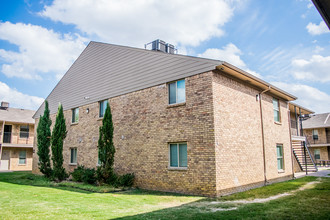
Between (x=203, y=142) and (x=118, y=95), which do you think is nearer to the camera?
(x=203, y=142)

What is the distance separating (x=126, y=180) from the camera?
12898 mm

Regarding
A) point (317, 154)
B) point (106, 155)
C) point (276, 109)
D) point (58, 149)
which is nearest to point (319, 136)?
point (317, 154)

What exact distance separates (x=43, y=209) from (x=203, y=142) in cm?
615

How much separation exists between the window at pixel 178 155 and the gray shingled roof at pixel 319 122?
3168 centimetres

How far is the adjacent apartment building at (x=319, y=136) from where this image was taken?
35281 millimetres

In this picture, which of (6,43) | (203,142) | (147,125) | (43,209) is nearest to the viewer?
(43,209)

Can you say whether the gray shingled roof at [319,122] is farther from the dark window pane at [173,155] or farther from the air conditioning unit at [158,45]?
the dark window pane at [173,155]

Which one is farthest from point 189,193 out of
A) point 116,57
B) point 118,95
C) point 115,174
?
point 116,57

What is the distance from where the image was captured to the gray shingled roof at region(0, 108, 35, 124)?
30444mm

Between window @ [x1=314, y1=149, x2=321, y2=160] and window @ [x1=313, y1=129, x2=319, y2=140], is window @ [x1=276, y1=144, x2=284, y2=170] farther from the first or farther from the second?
window @ [x1=314, y1=149, x2=321, y2=160]

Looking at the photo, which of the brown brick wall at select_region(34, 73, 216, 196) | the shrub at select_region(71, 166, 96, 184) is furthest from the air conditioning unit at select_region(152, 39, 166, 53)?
the shrub at select_region(71, 166, 96, 184)

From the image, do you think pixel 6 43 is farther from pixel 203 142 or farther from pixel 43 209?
pixel 203 142

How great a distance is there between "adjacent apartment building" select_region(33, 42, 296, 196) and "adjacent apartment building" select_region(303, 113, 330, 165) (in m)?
22.5

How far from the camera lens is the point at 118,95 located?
15.2 m
